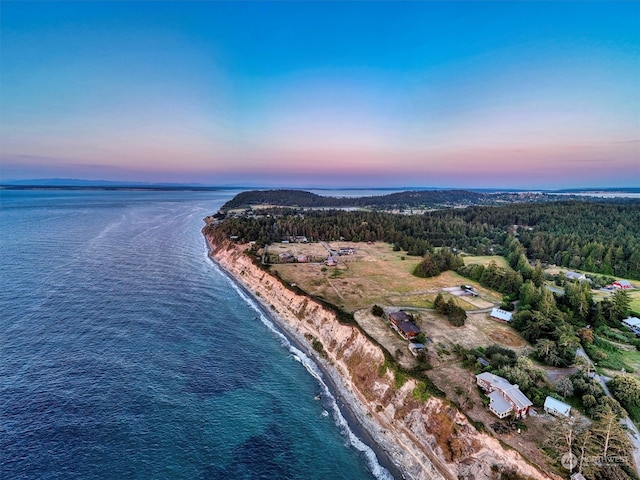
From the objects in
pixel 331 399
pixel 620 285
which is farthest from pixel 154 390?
pixel 620 285

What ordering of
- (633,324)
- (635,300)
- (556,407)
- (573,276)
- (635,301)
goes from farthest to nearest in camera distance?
(573,276) → (635,300) → (635,301) → (633,324) → (556,407)

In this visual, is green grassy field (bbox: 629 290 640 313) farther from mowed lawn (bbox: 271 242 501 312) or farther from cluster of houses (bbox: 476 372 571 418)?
cluster of houses (bbox: 476 372 571 418)

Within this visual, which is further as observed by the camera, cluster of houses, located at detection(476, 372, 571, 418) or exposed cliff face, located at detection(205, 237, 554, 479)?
cluster of houses, located at detection(476, 372, 571, 418)

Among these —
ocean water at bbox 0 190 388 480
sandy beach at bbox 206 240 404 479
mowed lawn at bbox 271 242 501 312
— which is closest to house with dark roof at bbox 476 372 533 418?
sandy beach at bbox 206 240 404 479

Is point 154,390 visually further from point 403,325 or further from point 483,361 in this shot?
point 483,361

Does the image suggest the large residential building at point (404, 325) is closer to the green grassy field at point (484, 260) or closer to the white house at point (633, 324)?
the white house at point (633, 324)

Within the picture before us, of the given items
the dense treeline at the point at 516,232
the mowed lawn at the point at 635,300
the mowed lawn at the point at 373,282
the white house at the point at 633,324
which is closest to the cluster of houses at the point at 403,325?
the mowed lawn at the point at 373,282
